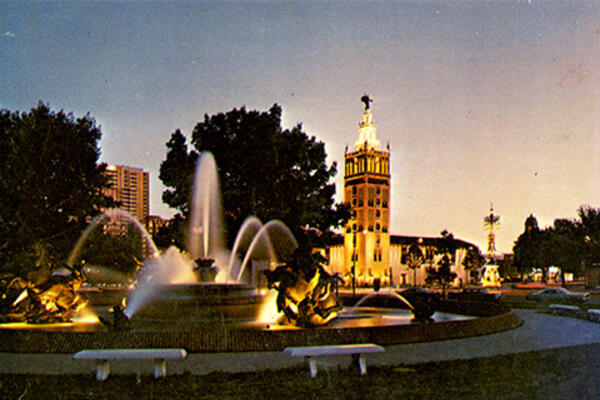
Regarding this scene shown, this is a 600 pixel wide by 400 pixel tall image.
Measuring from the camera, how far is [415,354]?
11.7 m

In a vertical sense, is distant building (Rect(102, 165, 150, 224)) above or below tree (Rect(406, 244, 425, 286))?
above

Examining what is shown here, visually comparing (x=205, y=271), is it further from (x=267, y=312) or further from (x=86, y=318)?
(x=86, y=318)

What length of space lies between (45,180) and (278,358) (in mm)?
27617

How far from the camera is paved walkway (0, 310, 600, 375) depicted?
10227 mm

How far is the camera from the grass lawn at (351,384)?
321 inches

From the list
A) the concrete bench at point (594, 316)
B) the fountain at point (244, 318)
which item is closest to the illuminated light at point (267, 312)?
the fountain at point (244, 318)

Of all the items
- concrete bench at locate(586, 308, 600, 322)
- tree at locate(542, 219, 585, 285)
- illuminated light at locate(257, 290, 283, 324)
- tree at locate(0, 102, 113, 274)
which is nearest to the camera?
illuminated light at locate(257, 290, 283, 324)

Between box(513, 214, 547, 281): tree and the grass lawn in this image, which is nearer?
the grass lawn

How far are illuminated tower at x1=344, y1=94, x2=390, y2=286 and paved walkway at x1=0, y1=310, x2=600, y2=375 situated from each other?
10776 cm

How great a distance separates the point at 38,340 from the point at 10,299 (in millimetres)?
6535

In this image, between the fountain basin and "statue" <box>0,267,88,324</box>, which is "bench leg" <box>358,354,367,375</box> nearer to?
the fountain basin

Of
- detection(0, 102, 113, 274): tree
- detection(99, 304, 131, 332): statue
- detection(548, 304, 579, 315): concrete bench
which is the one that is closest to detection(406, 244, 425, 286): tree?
detection(0, 102, 113, 274): tree

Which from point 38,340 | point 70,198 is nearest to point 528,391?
point 38,340

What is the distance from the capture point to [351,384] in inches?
348
